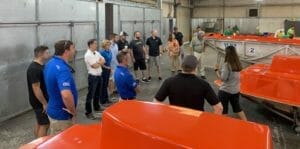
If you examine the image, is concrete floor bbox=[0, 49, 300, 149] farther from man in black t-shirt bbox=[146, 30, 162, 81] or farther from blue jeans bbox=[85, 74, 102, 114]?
man in black t-shirt bbox=[146, 30, 162, 81]

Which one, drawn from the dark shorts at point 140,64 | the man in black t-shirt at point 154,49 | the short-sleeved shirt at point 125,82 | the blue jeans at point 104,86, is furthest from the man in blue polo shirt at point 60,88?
the man in black t-shirt at point 154,49

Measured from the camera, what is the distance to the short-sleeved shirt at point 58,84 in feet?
11.5

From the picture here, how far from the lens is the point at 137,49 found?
9.59 meters

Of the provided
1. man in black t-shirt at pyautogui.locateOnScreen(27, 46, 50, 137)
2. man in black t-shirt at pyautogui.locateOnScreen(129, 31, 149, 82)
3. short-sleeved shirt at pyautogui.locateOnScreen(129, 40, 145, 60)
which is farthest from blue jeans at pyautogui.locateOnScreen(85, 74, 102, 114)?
short-sleeved shirt at pyautogui.locateOnScreen(129, 40, 145, 60)

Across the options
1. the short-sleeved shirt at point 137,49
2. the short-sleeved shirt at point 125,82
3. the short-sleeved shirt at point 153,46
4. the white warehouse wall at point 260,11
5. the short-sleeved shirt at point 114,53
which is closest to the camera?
the short-sleeved shirt at point 125,82

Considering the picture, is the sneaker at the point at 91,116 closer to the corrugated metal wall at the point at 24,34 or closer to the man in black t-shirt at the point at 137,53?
the corrugated metal wall at the point at 24,34

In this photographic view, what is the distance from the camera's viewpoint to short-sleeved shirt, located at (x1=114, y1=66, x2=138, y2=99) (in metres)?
4.52

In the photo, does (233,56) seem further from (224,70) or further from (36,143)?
(36,143)

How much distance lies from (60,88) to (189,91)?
132cm

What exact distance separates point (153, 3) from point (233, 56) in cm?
1106

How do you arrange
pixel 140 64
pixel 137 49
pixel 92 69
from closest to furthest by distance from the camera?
pixel 92 69 → pixel 137 49 → pixel 140 64

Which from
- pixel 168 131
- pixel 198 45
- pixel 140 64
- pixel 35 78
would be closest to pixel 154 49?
pixel 140 64

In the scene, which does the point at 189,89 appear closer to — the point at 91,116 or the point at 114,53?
the point at 91,116

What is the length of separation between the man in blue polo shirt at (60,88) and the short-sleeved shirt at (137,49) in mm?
5873
